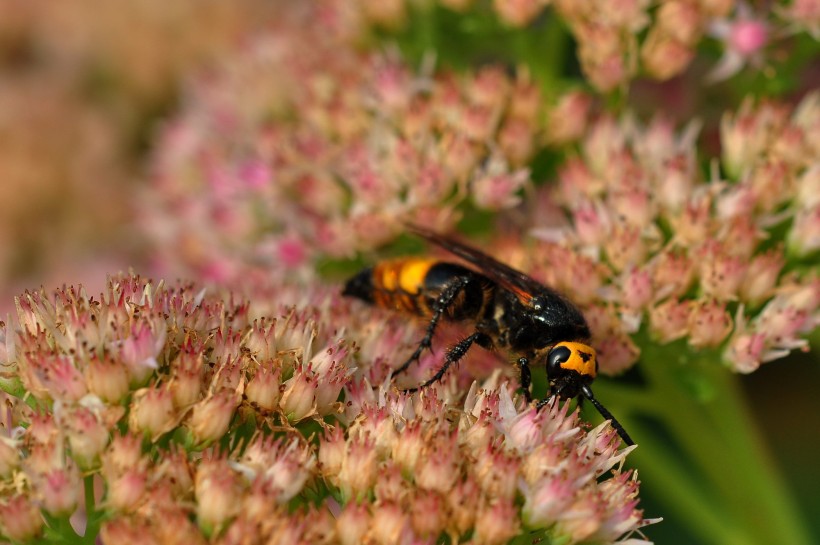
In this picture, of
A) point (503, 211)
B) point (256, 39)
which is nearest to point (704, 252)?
point (503, 211)

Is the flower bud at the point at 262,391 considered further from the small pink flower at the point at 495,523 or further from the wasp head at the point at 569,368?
the wasp head at the point at 569,368

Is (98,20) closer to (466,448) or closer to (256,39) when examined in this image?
(256,39)

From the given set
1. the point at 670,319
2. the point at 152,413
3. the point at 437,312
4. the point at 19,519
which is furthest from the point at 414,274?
the point at 19,519

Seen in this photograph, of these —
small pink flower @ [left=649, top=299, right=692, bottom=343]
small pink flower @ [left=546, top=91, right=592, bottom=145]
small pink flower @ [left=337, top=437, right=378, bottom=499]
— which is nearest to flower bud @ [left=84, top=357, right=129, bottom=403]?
small pink flower @ [left=337, top=437, right=378, bottom=499]

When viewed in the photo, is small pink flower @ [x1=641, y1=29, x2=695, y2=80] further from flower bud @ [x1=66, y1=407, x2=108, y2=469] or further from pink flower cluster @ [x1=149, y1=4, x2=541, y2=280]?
flower bud @ [x1=66, y1=407, x2=108, y2=469]

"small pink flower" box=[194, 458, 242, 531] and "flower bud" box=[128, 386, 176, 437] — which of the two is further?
"flower bud" box=[128, 386, 176, 437]

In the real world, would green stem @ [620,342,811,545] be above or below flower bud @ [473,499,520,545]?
above

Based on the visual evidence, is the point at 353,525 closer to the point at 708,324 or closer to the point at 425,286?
the point at 425,286
